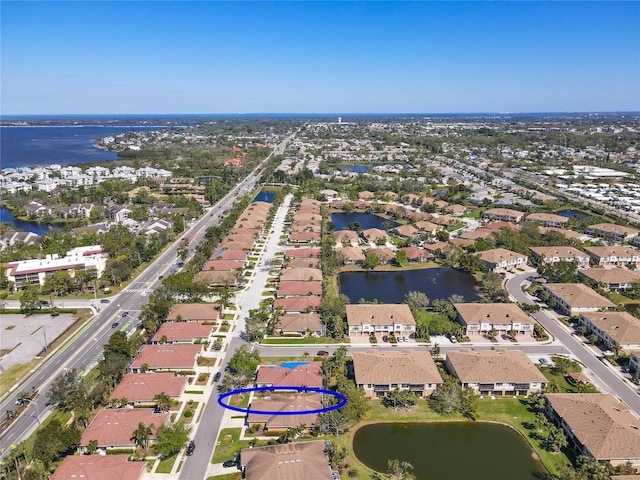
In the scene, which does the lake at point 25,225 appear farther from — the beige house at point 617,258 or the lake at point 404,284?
the beige house at point 617,258

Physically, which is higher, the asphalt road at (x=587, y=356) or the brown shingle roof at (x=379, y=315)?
the brown shingle roof at (x=379, y=315)

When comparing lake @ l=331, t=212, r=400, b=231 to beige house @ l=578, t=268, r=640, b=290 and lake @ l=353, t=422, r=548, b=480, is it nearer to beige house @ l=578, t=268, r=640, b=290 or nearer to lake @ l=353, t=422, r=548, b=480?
beige house @ l=578, t=268, r=640, b=290

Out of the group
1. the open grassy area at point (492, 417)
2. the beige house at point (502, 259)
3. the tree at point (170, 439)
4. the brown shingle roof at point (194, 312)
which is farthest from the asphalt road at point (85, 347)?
the beige house at point (502, 259)

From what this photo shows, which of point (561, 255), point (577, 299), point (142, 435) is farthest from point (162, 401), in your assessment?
point (561, 255)

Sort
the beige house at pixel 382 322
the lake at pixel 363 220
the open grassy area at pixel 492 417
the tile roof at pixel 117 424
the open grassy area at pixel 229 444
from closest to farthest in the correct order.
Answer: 1. the open grassy area at pixel 229 444
2. the tile roof at pixel 117 424
3. the open grassy area at pixel 492 417
4. the beige house at pixel 382 322
5. the lake at pixel 363 220

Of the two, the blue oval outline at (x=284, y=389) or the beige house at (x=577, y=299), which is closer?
the blue oval outline at (x=284, y=389)

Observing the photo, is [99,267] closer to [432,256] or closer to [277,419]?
[277,419]

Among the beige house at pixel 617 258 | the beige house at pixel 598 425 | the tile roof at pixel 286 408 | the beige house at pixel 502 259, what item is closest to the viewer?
the beige house at pixel 598 425

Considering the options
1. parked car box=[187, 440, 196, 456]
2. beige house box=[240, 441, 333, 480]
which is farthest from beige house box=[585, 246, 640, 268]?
parked car box=[187, 440, 196, 456]
